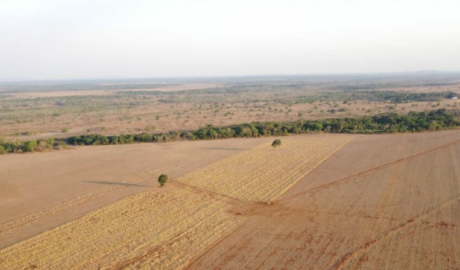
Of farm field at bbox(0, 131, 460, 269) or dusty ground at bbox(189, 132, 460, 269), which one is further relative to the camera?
farm field at bbox(0, 131, 460, 269)

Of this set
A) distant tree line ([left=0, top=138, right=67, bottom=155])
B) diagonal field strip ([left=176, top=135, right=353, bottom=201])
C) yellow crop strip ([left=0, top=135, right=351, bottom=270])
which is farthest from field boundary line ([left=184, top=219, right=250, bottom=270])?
distant tree line ([left=0, top=138, right=67, bottom=155])

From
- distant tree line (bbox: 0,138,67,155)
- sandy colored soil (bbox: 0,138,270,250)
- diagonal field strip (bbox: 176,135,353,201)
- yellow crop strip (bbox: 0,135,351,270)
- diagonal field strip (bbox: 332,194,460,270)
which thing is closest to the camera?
diagonal field strip (bbox: 332,194,460,270)

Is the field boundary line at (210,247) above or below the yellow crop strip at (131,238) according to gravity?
below

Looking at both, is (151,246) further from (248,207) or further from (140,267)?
(248,207)

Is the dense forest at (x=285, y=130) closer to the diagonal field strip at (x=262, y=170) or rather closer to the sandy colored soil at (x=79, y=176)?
the sandy colored soil at (x=79, y=176)

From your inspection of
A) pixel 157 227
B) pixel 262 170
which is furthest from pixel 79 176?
pixel 262 170

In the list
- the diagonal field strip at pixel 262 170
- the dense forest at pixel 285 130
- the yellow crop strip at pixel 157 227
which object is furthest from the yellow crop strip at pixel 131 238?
the dense forest at pixel 285 130

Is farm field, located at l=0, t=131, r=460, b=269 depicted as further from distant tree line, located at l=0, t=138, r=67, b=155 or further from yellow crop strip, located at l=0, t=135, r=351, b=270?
distant tree line, located at l=0, t=138, r=67, b=155
